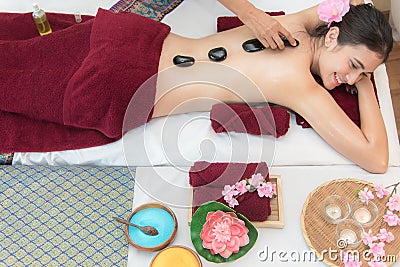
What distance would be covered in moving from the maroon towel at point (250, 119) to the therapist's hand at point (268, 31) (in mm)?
206

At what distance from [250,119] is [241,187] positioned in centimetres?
26

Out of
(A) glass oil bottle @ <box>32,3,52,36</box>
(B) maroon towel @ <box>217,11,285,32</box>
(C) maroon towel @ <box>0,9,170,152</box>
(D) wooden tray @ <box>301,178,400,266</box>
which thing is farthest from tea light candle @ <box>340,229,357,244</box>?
(A) glass oil bottle @ <box>32,3,52,36</box>

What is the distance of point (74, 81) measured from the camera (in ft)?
5.29

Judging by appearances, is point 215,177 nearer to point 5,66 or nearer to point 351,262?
point 351,262

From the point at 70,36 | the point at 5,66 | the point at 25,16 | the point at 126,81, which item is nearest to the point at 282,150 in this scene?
the point at 126,81

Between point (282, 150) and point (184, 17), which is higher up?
point (184, 17)

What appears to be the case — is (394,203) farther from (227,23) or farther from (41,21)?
(41,21)

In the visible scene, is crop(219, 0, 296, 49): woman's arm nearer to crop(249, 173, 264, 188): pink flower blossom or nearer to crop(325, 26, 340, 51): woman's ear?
crop(325, 26, 340, 51): woman's ear

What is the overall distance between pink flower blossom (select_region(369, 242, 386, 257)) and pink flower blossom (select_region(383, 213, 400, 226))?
0.08 m

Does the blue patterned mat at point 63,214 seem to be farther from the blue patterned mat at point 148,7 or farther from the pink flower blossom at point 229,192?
the blue patterned mat at point 148,7

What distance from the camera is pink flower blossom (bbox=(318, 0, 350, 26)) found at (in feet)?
5.00

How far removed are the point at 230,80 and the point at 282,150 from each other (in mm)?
282

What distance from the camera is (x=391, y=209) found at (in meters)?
1.46

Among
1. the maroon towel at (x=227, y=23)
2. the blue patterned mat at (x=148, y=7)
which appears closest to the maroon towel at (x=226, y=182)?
the maroon towel at (x=227, y=23)
